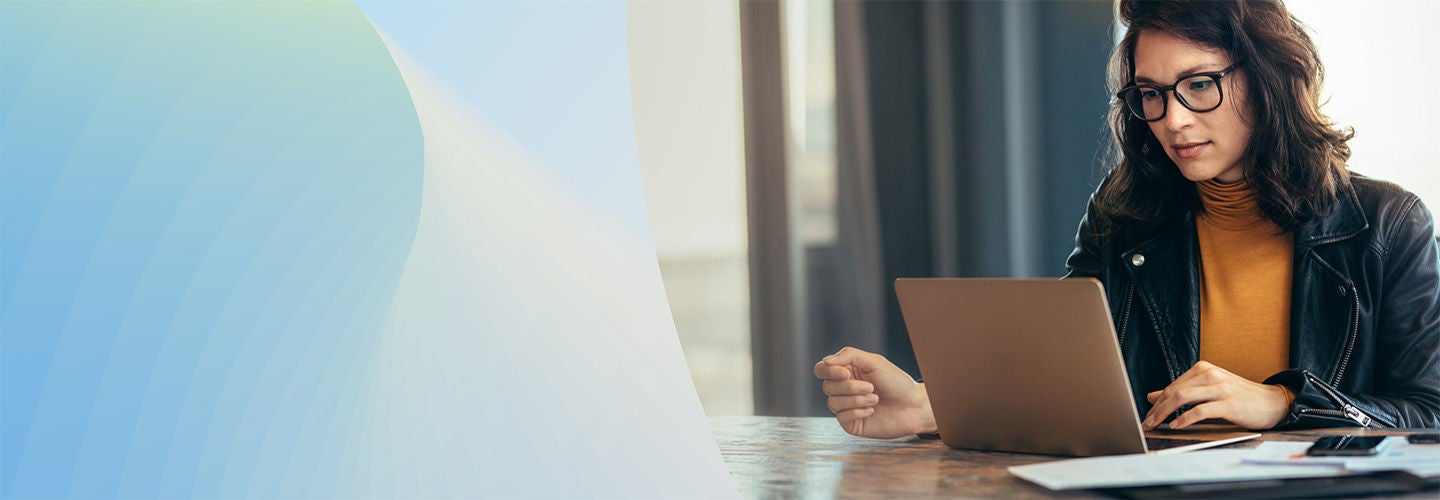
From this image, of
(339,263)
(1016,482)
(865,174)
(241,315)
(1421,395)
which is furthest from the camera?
(865,174)

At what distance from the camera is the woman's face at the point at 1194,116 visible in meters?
1.56

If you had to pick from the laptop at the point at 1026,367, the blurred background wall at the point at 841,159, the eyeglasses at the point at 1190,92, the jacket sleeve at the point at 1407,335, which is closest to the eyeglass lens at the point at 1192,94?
the eyeglasses at the point at 1190,92

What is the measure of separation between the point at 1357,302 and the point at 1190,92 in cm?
37

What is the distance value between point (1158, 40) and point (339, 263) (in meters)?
1.34

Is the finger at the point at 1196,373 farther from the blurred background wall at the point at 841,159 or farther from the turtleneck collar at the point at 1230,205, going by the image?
the blurred background wall at the point at 841,159

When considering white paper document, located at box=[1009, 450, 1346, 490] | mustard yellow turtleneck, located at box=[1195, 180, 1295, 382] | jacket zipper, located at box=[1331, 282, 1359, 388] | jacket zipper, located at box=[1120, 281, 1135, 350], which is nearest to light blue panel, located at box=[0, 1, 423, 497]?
white paper document, located at box=[1009, 450, 1346, 490]

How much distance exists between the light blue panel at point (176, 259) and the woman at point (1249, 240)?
0.88 metres

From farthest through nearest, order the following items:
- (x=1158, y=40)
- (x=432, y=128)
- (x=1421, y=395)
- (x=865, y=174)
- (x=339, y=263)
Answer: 1. (x=865, y=174)
2. (x=432, y=128)
3. (x=339, y=263)
4. (x=1158, y=40)
5. (x=1421, y=395)

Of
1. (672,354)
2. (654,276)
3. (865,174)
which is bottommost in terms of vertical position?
(672,354)

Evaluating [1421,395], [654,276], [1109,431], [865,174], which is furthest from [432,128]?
[1421,395]

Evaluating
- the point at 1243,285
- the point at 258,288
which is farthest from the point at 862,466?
the point at 258,288

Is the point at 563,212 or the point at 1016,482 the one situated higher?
the point at 563,212

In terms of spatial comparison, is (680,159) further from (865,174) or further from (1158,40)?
(1158,40)

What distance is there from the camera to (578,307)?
2.48m
